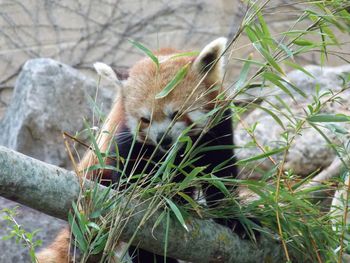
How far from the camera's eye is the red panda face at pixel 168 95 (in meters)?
3.53

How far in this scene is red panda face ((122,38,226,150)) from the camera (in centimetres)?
353

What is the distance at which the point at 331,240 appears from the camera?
3055mm

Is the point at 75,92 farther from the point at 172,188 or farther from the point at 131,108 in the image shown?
the point at 172,188

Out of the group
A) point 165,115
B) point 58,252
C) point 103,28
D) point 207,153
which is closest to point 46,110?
point 103,28

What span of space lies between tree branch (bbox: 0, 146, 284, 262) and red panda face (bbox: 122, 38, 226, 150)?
59cm

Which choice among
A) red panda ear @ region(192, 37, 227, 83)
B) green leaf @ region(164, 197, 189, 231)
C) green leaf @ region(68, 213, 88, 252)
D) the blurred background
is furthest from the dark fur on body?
the blurred background

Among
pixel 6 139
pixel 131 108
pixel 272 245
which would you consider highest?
pixel 131 108

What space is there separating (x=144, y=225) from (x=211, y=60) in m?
1.15

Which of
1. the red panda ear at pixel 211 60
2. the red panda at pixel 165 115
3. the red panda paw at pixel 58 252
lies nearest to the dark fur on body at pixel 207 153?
the red panda at pixel 165 115

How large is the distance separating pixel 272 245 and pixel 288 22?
4822 mm

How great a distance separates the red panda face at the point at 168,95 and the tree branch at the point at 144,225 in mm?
589

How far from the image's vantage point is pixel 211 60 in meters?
3.64

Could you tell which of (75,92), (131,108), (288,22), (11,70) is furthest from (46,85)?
(288,22)

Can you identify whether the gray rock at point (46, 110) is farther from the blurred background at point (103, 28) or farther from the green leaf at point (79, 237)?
the green leaf at point (79, 237)
